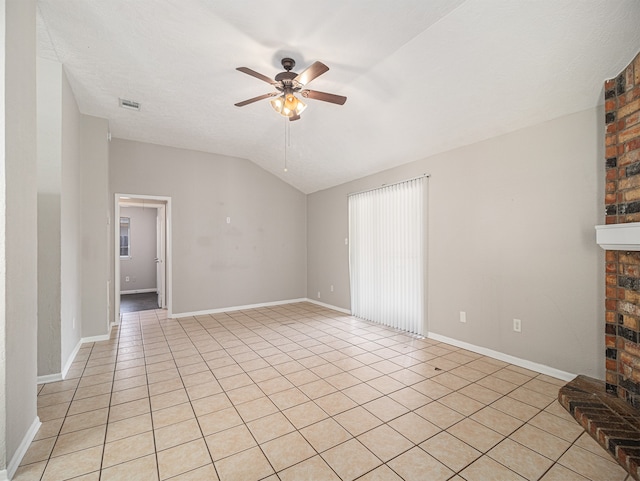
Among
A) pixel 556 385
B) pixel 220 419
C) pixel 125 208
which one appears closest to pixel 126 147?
pixel 125 208

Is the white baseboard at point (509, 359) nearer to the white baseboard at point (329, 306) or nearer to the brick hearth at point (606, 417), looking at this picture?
the brick hearth at point (606, 417)

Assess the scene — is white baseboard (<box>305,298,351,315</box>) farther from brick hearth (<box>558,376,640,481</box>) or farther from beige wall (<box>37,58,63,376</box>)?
beige wall (<box>37,58,63,376</box>)

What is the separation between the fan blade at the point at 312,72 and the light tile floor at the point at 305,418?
269 centimetres

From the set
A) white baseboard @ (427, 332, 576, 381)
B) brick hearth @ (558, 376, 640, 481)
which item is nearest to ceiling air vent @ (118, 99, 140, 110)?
white baseboard @ (427, 332, 576, 381)

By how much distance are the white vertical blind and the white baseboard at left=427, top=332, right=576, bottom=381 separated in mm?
356

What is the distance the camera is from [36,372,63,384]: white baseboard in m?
2.86

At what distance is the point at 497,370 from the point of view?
3.08m

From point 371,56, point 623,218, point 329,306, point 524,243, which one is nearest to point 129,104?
point 371,56

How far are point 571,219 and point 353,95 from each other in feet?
8.39

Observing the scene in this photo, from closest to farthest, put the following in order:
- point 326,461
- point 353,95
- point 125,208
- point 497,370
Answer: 1. point 326,461
2. point 497,370
3. point 353,95
4. point 125,208

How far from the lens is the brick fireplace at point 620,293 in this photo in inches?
85.4

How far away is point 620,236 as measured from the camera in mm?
2164

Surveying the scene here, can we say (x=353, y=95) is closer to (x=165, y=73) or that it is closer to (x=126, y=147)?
(x=165, y=73)

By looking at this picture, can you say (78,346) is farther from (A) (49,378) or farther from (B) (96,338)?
(A) (49,378)
